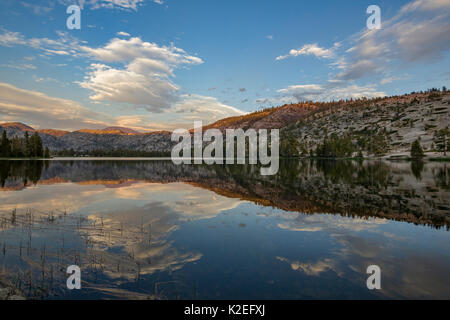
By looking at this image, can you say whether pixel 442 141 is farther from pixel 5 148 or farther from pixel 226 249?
pixel 5 148

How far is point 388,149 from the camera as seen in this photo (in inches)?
7288

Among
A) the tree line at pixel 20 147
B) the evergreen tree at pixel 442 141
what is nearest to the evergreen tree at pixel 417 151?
the evergreen tree at pixel 442 141

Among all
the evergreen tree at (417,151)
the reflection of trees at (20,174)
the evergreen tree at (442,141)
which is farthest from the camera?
the evergreen tree at (417,151)

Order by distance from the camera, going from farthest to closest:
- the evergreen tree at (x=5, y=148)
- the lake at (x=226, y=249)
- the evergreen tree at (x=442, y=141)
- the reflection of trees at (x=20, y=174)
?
1. the evergreen tree at (x=442, y=141)
2. the evergreen tree at (x=5, y=148)
3. the reflection of trees at (x=20, y=174)
4. the lake at (x=226, y=249)

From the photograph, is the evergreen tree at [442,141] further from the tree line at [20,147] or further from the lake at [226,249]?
the tree line at [20,147]

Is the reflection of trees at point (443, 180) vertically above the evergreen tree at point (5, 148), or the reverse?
Answer: the evergreen tree at point (5, 148)

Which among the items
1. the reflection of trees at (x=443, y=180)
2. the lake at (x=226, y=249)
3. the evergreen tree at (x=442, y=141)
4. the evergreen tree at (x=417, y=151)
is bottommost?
the lake at (x=226, y=249)

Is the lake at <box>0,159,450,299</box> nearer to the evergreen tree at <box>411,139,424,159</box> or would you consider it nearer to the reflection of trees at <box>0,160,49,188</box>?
the reflection of trees at <box>0,160,49,188</box>

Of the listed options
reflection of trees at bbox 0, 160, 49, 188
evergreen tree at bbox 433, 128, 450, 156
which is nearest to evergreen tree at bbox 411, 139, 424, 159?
evergreen tree at bbox 433, 128, 450, 156

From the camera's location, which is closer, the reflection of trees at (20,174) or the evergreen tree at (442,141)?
the reflection of trees at (20,174)

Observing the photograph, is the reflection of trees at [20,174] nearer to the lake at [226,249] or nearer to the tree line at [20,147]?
the lake at [226,249]

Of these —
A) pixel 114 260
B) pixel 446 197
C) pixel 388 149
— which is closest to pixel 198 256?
pixel 114 260

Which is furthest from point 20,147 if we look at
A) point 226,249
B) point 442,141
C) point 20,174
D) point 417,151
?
point 442,141
